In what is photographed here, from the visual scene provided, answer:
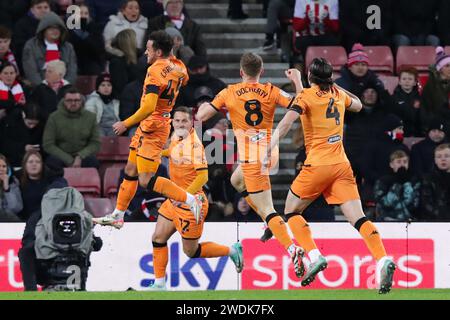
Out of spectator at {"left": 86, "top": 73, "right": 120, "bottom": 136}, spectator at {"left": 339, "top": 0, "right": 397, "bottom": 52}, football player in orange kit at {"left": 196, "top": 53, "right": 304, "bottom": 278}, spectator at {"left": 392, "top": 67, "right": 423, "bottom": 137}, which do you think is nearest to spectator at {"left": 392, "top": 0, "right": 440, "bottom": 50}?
spectator at {"left": 339, "top": 0, "right": 397, "bottom": 52}

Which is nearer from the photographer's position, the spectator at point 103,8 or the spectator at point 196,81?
the spectator at point 196,81

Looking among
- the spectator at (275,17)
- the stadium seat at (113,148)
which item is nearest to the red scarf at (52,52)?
the stadium seat at (113,148)

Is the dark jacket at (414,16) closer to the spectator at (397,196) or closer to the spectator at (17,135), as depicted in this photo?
the spectator at (397,196)

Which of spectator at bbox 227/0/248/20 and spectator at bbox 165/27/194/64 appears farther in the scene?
spectator at bbox 227/0/248/20

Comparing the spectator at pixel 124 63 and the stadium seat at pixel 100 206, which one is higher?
the spectator at pixel 124 63

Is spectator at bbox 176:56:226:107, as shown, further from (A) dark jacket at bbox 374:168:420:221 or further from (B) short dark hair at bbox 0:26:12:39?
(A) dark jacket at bbox 374:168:420:221

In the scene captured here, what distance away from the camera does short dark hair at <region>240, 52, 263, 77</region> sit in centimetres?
1792

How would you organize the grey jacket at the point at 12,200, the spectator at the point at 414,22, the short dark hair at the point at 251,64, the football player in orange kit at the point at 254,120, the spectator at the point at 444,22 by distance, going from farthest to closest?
1. the spectator at the point at 444,22
2. the spectator at the point at 414,22
3. the grey jacket at the point at 12,200
4. the football player in orange kit at the point at 254,120
5. the short dark hair at the point at 251,64

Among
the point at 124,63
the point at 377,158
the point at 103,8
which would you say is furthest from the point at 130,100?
the point at 377,158

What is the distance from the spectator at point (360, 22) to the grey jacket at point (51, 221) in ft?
20.5

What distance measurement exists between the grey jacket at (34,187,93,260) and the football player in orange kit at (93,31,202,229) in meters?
0.62

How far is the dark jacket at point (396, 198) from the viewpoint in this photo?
21.1 metres

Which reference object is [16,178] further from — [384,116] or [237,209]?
[384,116]

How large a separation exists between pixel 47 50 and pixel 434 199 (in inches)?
222
